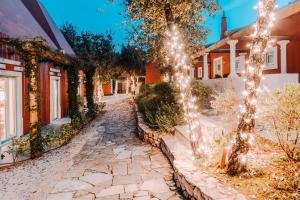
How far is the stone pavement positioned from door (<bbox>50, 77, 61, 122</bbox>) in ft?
18.4

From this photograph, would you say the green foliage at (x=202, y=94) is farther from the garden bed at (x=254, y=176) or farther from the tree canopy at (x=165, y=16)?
the garden bed at (x=254, y=176)

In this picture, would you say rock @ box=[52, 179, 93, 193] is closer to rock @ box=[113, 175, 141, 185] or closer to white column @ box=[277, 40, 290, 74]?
rock @ box=[113, 175, 141, 185]

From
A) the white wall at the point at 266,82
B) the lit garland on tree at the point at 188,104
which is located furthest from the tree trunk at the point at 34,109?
the white wall at the point at 266,82

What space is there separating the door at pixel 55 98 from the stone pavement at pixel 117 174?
5.62m

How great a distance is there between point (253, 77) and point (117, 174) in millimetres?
3539

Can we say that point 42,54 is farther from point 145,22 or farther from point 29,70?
point 145,22

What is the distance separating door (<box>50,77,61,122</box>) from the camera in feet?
43.7

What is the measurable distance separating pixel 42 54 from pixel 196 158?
542 centimetres

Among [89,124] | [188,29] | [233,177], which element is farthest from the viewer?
[89,124]

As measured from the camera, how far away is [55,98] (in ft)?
46.2

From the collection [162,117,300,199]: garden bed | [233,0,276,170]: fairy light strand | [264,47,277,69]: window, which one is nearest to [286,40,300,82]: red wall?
[264,47,277,69]: window

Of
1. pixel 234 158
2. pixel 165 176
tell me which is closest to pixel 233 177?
pixel 234 158

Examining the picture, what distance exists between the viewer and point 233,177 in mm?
4043

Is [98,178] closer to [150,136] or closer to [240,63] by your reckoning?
[150,136]
